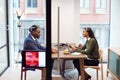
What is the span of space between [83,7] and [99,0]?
0.47 metres

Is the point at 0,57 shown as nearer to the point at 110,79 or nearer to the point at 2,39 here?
the point at 2,39

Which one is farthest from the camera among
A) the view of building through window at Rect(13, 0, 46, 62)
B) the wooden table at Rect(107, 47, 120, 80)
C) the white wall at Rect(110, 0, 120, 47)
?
the view of building through window at Rect(13, 0, 46, 62)

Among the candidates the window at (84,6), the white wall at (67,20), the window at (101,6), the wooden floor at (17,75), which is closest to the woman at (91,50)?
the wooden floor at (17,75)

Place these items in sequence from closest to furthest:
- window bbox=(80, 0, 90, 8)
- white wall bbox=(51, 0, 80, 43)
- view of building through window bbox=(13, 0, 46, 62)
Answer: white wall bbox=(51, 0, 80, 43), view of building through window bbox=(13, 0, 46, 62), window bbox=(80, 0, 90, 8)

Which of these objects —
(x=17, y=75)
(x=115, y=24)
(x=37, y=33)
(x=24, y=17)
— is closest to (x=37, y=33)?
(x=37, y=33)

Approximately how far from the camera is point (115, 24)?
6281 mm

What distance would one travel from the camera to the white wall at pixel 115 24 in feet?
20.3

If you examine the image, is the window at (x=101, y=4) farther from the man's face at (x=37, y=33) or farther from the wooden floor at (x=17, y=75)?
the man's face at (x=37, y=33)

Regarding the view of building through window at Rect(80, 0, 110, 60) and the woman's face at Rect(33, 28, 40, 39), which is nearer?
the woman's face at Rect(33, 28, 40, 39)

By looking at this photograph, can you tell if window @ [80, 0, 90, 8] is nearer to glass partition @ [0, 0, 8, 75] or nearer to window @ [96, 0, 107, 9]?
window @ [96, 0, 107, 9]

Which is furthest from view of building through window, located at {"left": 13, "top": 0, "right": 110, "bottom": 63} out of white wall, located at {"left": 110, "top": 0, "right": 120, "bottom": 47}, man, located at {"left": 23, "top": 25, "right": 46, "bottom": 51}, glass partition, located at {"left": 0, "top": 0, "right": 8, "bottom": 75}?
man, located at {"left": 23, "top": 25, "right": 46, "bottom": 51}

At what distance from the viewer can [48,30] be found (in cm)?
271

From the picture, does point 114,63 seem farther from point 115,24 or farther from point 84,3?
point 84,3

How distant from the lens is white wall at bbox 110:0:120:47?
6180mm
